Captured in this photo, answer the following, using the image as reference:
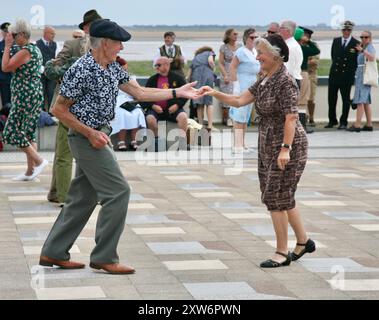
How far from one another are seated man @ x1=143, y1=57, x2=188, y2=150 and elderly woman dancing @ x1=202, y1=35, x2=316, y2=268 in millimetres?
8228

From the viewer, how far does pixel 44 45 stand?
2170 cm

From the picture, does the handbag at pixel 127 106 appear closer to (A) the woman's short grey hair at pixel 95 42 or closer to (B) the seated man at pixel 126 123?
(B) the seated man at pixel 126 123

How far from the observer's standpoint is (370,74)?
2034 centimetres

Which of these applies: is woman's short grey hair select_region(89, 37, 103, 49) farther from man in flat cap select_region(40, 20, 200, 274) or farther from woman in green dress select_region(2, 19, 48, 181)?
woman in green dress select_region(2, 19, 48, 181)

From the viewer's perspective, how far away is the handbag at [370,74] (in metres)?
20.3

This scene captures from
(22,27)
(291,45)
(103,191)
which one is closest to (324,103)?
(291,45)

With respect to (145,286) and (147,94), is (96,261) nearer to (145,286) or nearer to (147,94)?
(145,286)

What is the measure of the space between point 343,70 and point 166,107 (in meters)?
4.43

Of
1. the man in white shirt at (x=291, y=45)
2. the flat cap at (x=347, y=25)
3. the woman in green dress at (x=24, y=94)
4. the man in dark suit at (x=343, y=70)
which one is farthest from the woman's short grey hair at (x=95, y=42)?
the flat cap at (x=347, y=25)

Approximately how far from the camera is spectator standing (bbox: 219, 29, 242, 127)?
21078mm

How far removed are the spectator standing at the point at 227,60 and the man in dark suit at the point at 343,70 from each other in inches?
67.1

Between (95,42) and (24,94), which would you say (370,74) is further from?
(95,42)
